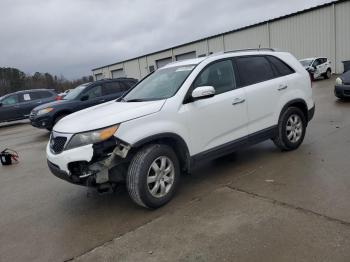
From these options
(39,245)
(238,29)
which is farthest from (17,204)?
(238,29)

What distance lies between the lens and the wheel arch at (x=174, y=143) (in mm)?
4254

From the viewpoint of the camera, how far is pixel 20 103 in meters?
17.2

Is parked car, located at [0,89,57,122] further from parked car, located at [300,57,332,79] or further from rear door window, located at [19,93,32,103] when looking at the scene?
parked car, located at [300,57,332,79]

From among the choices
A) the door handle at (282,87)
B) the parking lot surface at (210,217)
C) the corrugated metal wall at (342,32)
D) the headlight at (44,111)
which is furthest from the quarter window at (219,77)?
the corrugated metal wall at (342,32)

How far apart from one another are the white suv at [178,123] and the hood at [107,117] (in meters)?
0.01

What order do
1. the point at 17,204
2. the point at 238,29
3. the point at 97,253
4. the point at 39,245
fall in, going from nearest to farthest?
the point at 97,253 → the point at 39,245 → the point at 17,204 → the point at 238,29

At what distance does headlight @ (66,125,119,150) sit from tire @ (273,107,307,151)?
3112 mm

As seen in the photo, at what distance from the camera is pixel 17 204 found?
17.3 ft

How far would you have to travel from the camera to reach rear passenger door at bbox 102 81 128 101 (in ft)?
40.3

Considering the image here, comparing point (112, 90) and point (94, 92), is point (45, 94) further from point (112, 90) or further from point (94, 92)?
point (112, 90)

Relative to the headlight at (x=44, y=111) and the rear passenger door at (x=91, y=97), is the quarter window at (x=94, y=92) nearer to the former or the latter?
the rear passenger door at (x=91, y=97)

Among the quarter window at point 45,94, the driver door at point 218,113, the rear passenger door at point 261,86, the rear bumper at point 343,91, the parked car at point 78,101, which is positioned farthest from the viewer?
the quarter window at point 45,94

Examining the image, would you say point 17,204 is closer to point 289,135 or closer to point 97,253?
point 97,253

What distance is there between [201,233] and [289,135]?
322 cm
